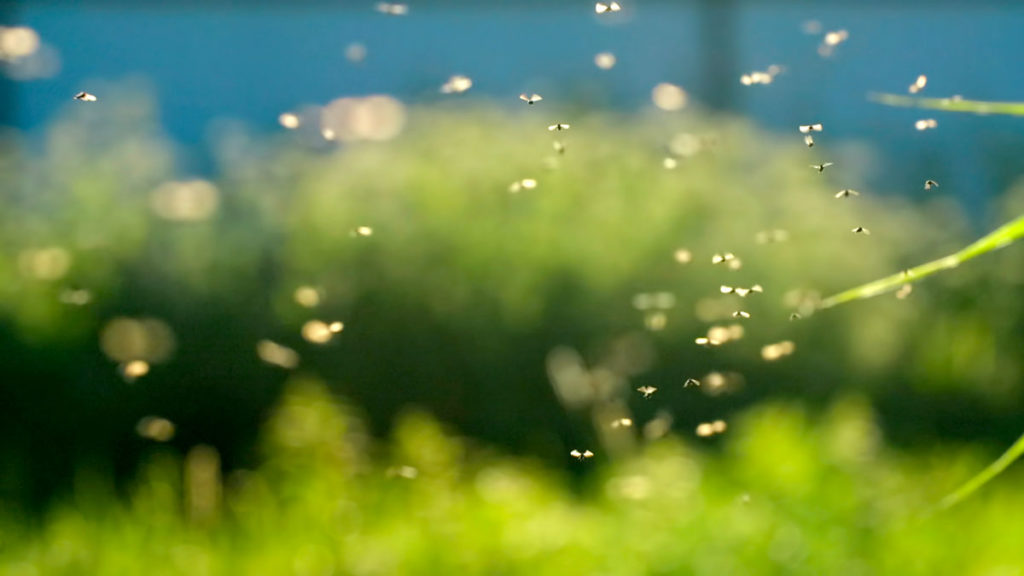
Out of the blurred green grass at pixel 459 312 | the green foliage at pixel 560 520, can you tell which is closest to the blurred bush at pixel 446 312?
the blurred green grass at pixel 459 312

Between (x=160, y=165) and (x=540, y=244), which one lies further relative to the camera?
(x=160, y=165)

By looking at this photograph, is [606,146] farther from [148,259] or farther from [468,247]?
[148,259]

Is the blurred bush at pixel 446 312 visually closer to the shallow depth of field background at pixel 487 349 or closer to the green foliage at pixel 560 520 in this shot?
the shallow depth of field background at pixel 487 349

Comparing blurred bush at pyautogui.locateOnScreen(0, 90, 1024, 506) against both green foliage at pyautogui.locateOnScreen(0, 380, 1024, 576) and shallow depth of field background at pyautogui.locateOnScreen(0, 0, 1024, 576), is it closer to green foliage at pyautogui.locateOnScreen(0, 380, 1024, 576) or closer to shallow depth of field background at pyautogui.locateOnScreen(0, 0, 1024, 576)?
shallow depth of field background at pyautogui.locateOnScreen(0, 0, 1024, 576)

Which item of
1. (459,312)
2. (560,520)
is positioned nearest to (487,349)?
(459,312)

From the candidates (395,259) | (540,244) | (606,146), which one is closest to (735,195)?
(606,146)

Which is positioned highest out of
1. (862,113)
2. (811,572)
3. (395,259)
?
(811,572)

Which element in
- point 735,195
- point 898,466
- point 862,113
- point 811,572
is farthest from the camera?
point 862,113

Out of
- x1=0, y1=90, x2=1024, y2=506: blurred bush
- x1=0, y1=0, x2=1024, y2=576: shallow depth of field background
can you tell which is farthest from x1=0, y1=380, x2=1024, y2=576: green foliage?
x1=0, y1=90, x2=1024, y2=506: blurred bush
